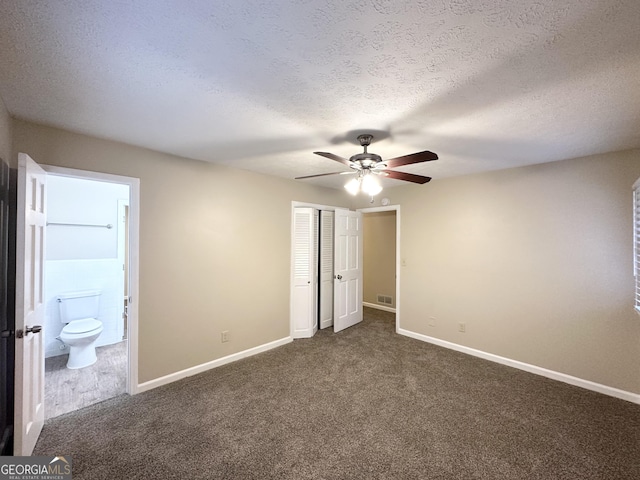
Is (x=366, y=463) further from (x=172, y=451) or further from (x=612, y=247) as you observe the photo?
(x=612, y=247)

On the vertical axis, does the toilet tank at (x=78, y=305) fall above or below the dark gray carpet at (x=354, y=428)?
above

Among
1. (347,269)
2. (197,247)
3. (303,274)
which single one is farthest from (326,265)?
(197,247)

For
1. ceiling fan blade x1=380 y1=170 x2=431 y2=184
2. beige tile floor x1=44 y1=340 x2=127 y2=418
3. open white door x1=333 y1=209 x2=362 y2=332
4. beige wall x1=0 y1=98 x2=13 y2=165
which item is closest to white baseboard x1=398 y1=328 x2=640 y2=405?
open white door x1=333 y1=209 x2=362 y2=332

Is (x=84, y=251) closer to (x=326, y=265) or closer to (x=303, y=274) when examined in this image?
(x=303, y=274)

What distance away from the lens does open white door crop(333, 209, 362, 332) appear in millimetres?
4492

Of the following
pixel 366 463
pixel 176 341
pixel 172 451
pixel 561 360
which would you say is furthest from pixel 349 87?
pixel 561 360

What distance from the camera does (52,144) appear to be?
2238mm

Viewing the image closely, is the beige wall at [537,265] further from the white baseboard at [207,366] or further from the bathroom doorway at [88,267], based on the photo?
the bathroom doorway at [88,267]

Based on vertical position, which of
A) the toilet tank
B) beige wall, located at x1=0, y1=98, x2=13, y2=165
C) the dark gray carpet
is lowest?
the dark gray carpet

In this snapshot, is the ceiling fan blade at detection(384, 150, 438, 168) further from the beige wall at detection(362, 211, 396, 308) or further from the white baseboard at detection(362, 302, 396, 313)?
the white baseboard at detection(362, 302, 396, 313)

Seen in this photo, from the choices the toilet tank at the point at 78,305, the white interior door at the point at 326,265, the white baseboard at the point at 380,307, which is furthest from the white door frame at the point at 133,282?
the white baseboard at the point at 380,307

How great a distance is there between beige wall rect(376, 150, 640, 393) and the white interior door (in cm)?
131

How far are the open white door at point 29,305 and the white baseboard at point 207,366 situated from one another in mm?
775

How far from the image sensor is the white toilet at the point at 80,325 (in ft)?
10.4
